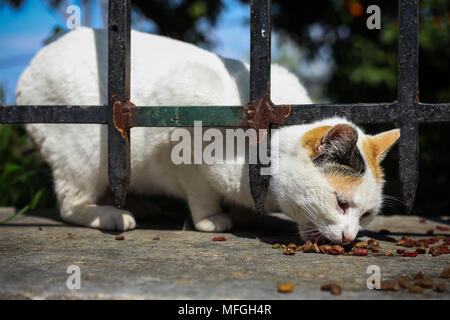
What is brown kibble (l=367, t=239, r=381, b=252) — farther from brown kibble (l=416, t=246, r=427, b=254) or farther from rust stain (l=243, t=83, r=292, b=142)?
rust stain (l=243, t=83, r=292, b=142)

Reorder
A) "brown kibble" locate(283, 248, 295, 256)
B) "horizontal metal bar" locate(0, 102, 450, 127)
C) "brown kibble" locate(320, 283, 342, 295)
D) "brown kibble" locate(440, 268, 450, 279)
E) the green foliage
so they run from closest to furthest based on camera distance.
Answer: "brown kibble" locate(320, 283, 342, 295), "brown kibble" locate(440, 268, 450, 279), "brown kibble" locate(283, 248, 295, 256), "horizontal metal bar" locate(0, 102, 450, 127), the green foliage

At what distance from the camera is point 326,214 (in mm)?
2051

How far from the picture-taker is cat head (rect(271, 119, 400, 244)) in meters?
2.04

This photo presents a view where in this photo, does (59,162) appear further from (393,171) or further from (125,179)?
(393,171)

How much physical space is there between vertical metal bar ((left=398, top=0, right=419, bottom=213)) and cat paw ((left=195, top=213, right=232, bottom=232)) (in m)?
1.02

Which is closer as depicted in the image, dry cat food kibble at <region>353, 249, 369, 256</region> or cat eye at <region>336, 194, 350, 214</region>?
dry cat food kibble at <region>353, 249, 369, 256</region>

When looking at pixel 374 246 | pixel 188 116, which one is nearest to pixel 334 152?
pixel 374 246

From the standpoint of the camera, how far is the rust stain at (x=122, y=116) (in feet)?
7.00

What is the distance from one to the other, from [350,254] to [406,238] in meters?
0.45

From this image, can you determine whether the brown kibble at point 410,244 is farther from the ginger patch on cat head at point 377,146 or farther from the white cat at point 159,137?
the ginger patch on cat head at point 377,146

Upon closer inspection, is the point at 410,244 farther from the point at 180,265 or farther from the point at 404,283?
the point at 180,265

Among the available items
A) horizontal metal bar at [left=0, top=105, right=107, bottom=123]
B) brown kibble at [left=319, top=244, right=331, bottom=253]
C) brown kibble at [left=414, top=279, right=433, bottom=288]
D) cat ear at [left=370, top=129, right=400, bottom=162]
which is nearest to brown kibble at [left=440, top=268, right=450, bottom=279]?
brown kibble at [left=414, top=279, right=433, bottom=288]

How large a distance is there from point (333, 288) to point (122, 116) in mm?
1284
